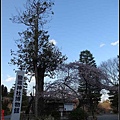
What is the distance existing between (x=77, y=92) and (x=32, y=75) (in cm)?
348

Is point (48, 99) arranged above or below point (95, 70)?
below

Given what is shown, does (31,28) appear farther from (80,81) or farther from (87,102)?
(87,102)

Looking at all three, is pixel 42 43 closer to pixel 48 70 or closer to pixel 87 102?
pixel 48 70

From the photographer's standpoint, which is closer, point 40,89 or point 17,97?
point 17,97

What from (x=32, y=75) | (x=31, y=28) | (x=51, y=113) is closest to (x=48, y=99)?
(x=51, y=113)

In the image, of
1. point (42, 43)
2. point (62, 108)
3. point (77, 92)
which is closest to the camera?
point (42, 43)

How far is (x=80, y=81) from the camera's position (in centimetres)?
1596

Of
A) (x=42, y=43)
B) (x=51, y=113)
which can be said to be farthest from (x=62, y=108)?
(x=42, y=43)

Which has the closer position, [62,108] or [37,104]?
[37,104]

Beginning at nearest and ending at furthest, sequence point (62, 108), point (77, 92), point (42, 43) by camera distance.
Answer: point (42, 43)
point (77, 92)
point (62, 108)

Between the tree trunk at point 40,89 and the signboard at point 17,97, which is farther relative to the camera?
the tree trunk at point 40,89

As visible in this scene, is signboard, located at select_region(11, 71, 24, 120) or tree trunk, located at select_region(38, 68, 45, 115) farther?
tree trunk, located at select_region(38, 68, 45, 115)

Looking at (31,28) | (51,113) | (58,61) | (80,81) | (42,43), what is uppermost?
(31,28)

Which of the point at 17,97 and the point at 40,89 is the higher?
the point at 40,89
